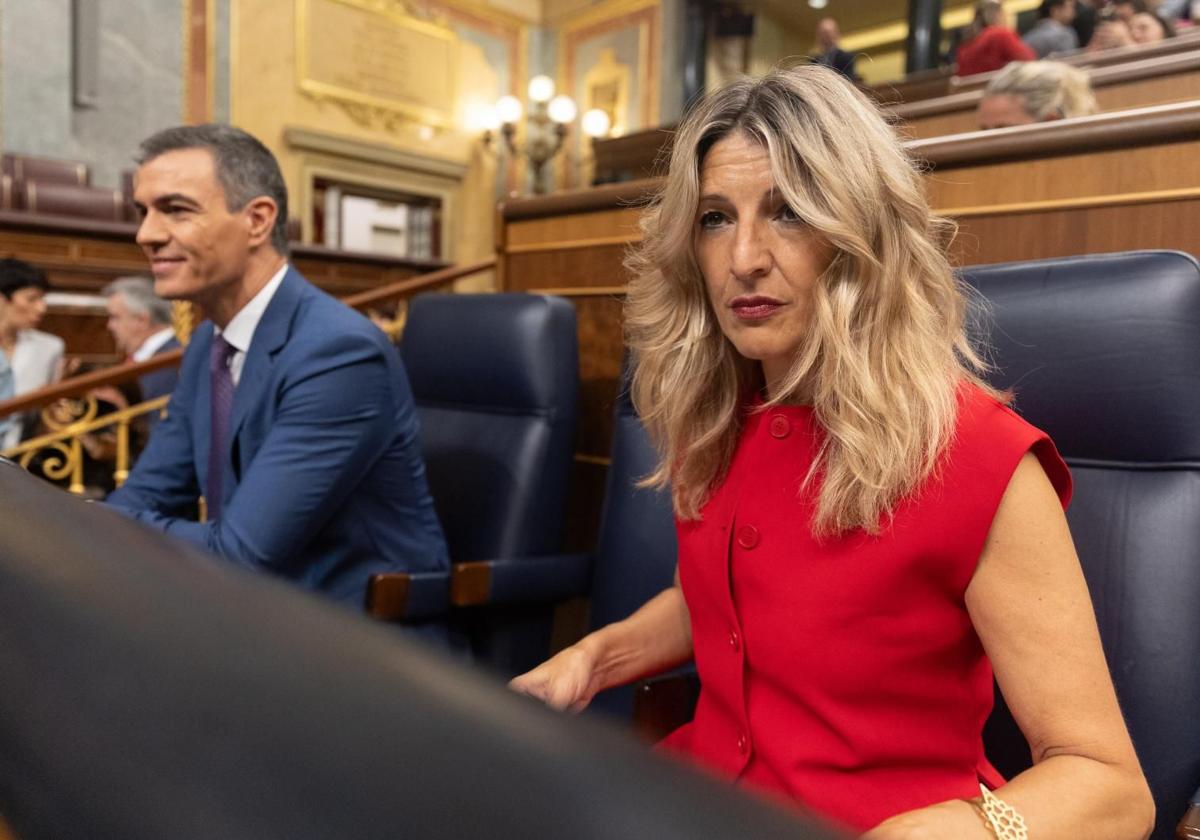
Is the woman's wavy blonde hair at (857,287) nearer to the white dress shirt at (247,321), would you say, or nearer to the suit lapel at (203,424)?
the white dress shirt at (247,321)

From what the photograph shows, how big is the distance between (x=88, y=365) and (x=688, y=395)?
12.5 ft

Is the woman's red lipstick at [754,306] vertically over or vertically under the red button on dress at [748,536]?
over

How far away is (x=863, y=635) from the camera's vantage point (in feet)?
2.44

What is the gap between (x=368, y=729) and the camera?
14 cm

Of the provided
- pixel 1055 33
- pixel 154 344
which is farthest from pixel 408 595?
pixel 1055 33

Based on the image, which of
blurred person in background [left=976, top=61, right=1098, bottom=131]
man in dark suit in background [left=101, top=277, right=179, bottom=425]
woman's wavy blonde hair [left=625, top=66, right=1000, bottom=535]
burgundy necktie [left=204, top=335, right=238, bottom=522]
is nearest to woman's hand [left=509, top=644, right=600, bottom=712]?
woman's wavy blonde hair [left=625, top=66, right=1000, bottom=535]

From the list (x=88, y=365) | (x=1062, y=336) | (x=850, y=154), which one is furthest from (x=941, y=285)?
(x=88, y=365)

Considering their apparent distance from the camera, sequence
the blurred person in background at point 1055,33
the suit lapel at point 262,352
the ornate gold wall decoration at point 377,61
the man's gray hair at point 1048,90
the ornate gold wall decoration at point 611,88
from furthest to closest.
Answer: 1. the ornate gold wall decoration at point 611,88
2. the ornate gold wall decoration at point 377,61
3. the blurred person in background at point 1055,33
4. the man's gray hair at point 1048,90
5. the suit lapel at point 262,352

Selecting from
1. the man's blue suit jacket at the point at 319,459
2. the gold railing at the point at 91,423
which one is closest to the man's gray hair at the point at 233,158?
the man's blue suit jacket at the point at 319,459

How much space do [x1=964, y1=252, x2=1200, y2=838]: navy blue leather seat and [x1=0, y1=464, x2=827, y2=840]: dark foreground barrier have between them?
36.5 inches

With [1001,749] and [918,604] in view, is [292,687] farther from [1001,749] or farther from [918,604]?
[1001,749]

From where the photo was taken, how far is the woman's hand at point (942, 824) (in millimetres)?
582

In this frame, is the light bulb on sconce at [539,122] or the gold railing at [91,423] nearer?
the gold railing at [91,423]

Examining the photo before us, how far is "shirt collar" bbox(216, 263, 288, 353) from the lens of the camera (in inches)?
59.2
